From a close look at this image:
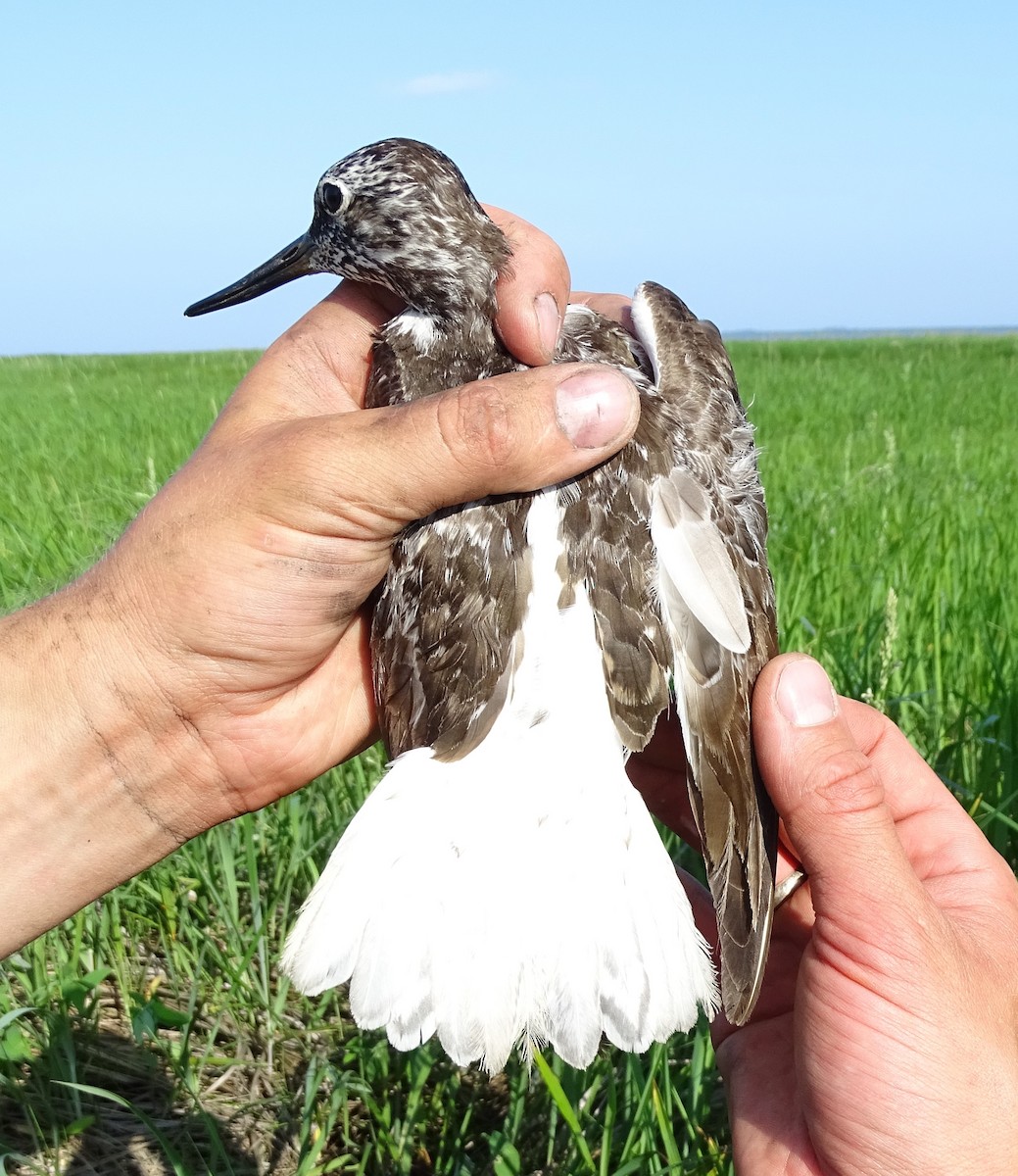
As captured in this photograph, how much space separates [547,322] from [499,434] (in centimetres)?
44

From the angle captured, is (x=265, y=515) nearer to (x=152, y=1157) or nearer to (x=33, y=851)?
(x=33, y=851)

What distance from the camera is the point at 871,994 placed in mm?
1772

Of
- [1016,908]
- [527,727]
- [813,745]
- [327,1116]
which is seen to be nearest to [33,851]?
[327,1116]

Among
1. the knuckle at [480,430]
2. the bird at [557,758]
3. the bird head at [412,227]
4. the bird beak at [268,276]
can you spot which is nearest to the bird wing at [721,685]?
the bird at [557,758]

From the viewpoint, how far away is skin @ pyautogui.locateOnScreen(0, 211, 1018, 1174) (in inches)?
69.6

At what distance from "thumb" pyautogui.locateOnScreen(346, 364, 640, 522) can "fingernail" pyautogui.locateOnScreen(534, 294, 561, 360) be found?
0.73ft

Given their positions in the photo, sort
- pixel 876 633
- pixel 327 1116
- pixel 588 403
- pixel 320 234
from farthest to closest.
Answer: pixel 876 633 < pixel 320 234 < pixel 327 1116 < pixel 588 403

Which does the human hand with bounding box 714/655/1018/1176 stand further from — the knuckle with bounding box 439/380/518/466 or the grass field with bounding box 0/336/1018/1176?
the knuckle with bounding box 439/380/518/466

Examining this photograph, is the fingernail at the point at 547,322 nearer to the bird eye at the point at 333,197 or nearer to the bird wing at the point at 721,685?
the bird wing at the point at 721,685

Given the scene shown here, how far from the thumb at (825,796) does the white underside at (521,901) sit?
0.26 m

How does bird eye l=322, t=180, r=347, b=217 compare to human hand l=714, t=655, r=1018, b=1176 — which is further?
bird eye l=322, t=180, r=347, b=217

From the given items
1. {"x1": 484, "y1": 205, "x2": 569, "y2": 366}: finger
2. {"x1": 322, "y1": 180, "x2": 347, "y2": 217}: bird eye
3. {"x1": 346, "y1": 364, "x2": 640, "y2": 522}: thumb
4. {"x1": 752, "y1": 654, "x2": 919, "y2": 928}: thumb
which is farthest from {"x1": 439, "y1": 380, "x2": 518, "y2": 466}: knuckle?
{"x1": 322, "y1": 180, "x2": 347, "y2": 217}: bird eye

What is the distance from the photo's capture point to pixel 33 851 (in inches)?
86.3

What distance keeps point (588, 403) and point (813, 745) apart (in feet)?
2.49
